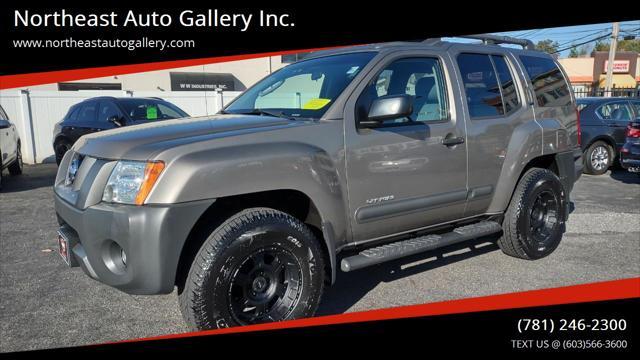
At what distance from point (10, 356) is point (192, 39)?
9.17 m

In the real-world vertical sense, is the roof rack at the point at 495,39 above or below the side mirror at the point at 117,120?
above

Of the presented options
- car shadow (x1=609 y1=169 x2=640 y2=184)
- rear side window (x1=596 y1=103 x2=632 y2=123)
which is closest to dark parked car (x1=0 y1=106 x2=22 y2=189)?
car shadow (x1=609 y1=169 x2=640 y2=184)

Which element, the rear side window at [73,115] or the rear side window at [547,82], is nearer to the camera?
the rear side window at [547,82]

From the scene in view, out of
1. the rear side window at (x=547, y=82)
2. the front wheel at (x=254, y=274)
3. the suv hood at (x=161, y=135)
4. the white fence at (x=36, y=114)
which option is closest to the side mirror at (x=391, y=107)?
the suv hood at (x=161, y=135)

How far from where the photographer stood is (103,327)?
338cm

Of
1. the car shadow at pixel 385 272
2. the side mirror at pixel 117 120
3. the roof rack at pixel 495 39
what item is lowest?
the car shadow at pixel 385 272

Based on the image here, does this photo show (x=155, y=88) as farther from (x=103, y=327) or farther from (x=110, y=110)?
(x=103, y=327)

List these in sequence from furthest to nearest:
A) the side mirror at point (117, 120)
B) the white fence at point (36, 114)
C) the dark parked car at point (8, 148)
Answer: the white fence at point (36, 114) → the dark parked car at point (8, 148) → the side mirror at point (117, 120)

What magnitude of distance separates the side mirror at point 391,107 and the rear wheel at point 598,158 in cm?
862

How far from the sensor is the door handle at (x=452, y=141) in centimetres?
384

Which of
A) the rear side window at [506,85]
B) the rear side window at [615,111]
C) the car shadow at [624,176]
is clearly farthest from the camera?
the rear side window at [615,111]

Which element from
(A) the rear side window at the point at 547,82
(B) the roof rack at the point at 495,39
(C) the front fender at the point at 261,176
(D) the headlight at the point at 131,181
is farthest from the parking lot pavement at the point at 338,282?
(B) the roof rack at the point at 495,39

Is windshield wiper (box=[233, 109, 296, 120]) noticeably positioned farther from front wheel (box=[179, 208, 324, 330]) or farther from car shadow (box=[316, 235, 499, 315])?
car shadow (box=[316, 235, 499, 315])

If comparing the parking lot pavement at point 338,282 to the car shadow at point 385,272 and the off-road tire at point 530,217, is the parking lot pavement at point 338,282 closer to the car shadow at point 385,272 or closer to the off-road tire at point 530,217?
the car shadow at point 385,272
